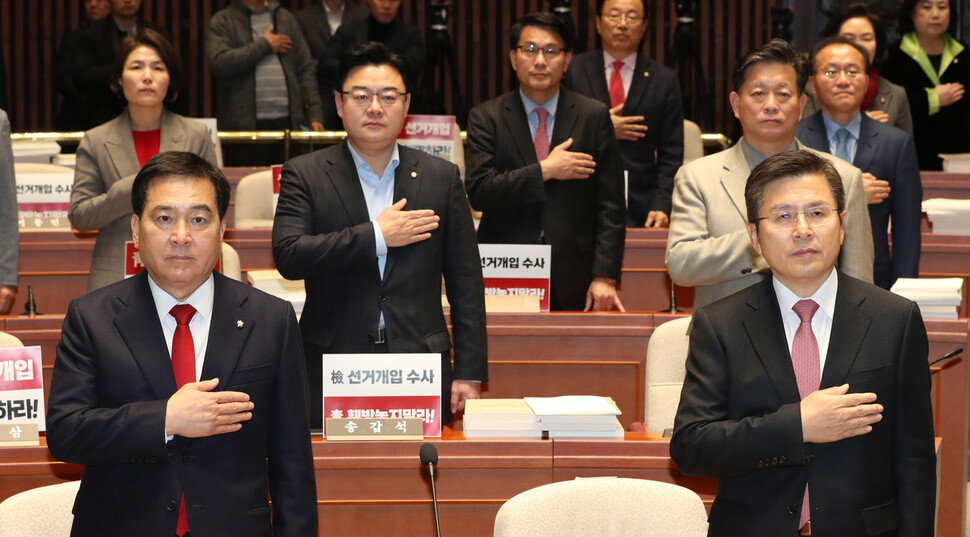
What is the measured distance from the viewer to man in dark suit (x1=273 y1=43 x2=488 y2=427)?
8.99 feet

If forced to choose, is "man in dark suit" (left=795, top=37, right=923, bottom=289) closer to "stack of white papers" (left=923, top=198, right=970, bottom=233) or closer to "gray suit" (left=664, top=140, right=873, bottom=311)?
"gray suit" (left=664, top=140, right=873, bottom=311)

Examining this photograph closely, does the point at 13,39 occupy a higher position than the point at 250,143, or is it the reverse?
the point at 13,39

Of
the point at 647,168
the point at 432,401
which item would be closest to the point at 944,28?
the point at 647,168

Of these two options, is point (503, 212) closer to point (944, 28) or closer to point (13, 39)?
point (944, 28)

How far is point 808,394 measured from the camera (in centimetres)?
192

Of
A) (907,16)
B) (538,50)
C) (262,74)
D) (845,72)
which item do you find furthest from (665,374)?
(262,74)

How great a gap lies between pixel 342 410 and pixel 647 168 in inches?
88.3

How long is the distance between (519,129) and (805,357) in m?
1.93

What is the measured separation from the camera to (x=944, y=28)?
5.30 m

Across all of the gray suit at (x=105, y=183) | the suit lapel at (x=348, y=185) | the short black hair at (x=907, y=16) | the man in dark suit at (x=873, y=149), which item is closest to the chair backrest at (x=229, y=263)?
the gray suit at (x=105, y=183)

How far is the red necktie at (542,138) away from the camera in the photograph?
3740 millimetres

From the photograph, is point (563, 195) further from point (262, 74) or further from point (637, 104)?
point (262, 74)

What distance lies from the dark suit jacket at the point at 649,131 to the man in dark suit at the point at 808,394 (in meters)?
2.40

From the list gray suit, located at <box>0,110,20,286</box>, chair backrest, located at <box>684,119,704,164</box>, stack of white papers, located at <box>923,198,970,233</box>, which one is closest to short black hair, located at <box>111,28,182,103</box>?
gray suit, located at <box>0,110,20,286</box>
